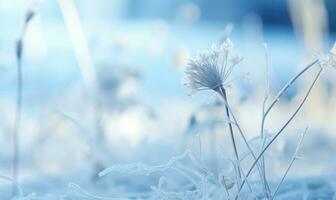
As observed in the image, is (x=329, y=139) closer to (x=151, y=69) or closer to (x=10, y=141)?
(x=10, y=141)

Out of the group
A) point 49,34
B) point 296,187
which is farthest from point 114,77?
point 49,34

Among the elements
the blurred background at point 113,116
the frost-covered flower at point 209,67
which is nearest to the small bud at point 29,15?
the blurred background at point 113,116

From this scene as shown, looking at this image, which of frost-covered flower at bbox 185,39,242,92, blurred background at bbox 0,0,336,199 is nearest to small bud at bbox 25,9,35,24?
blurred background at bbox 0,0,336,199

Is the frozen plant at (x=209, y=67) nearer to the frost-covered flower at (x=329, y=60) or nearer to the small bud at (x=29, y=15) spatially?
the frost-covered flower at (x=329, y=60)

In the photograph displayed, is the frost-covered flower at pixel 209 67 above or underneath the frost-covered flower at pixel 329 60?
above

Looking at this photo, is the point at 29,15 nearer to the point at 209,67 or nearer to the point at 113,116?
the point at 209,67

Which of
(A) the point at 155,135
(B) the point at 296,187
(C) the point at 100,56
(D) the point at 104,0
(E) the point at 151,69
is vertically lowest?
(B) the point at 296,187

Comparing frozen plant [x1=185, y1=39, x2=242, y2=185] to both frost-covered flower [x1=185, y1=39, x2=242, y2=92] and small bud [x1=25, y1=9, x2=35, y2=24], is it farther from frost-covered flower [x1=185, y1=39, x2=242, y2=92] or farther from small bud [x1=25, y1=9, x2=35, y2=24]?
small bud [x1=25, y1=9, x2=35, y2=24]

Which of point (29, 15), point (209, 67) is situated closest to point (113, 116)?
point (29, 15)

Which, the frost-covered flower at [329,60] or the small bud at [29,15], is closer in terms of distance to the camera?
the frost-covered flower at [329,60]
